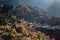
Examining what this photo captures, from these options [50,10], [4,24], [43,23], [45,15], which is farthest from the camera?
[50,10]

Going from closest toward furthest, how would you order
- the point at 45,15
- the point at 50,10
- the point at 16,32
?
the point at 16,32, the point at 45,15, the point at 50,10

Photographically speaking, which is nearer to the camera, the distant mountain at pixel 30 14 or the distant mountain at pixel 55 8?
the distant mountain at pixel 30 14

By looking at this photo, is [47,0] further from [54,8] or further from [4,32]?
[4,32]

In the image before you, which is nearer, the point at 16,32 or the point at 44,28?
the point at 16,32

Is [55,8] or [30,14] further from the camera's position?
[55,8]

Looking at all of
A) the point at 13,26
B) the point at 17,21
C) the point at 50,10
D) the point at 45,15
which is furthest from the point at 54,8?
the point at 13,26

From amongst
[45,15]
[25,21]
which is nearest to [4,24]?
[25,21]

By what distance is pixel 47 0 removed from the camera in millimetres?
18141

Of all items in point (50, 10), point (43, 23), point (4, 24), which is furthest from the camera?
point (50, 10)

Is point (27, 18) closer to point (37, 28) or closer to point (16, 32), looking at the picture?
point (37, 28)

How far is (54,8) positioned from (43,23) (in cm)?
380

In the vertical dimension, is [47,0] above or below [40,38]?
above

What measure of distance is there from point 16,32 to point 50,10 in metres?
6.60

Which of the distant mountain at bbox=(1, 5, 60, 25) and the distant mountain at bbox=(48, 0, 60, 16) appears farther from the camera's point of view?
the distant mountain at bbox=(48, 0, 60, 16)
